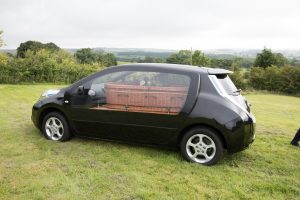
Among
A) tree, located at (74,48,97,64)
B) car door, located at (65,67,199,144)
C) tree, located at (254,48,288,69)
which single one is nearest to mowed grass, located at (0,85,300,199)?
car door, located at (65,67,199,144)

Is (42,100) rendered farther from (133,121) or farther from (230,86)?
(230,86)

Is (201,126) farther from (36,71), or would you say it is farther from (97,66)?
(97,66)

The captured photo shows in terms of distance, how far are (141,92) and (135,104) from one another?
24 cm

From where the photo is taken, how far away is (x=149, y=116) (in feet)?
19.9

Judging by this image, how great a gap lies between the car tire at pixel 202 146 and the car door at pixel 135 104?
28 centimetres

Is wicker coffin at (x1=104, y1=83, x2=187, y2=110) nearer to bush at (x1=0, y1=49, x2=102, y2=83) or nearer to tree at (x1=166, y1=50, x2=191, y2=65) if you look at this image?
bush at (x1=0, y1=49, x2=102, y2=83)

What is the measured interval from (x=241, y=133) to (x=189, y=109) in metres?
0.91

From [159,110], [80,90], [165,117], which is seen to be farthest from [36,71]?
[165,117]

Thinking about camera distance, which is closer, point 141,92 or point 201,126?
point 201,126

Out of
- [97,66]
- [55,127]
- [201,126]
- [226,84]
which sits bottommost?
[97,66]

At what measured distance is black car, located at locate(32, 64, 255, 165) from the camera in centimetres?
570

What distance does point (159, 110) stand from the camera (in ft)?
19.7

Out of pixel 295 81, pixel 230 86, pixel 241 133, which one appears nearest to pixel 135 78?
pixel 230 86

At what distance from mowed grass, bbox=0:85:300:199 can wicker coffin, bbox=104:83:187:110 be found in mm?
908
